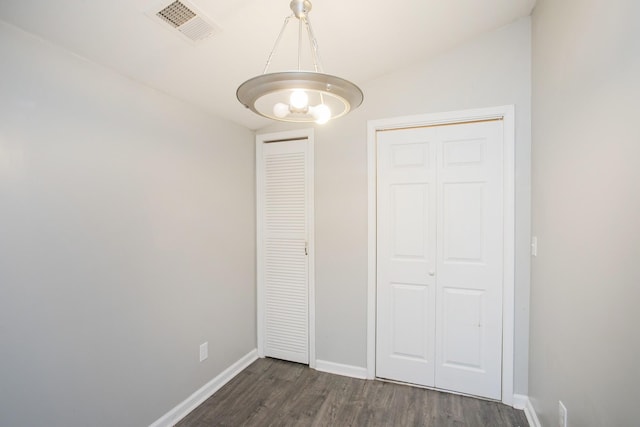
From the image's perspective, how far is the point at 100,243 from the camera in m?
1.60

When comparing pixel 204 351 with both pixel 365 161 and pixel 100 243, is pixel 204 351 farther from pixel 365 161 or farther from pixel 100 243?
pixel 365 161

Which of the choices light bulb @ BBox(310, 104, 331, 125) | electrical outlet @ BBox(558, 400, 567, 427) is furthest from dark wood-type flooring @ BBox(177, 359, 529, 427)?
light bulb @ BBox(310, 104, 331, 125)

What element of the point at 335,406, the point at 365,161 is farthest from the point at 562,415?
the point at 365,161

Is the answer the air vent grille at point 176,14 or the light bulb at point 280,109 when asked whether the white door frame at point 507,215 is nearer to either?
the light bulb at point 280,109

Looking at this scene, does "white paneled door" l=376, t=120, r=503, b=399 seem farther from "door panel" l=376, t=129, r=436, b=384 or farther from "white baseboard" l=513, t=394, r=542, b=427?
"white baseboard" l=513, t=394, r=542, b=427

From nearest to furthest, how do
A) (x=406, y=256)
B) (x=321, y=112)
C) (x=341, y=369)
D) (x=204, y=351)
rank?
1. (x=321, y=112)
2. (x=204, y=351)
3. (x=406, y=256)
4. (x=341, y=369)

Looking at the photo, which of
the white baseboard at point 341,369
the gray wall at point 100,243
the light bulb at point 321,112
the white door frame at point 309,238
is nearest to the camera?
the light bulb at point 321,112

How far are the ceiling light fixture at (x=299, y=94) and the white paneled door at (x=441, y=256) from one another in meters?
1.32

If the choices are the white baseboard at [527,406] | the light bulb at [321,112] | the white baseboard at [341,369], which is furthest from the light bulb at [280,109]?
the white baseboard at [527,406]

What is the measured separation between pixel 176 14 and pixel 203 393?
96.1 inches

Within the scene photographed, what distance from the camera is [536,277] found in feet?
6.40

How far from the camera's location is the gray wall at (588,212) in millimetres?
978

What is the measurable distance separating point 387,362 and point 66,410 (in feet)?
6.84

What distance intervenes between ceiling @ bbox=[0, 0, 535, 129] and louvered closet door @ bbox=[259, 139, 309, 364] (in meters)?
0.64
